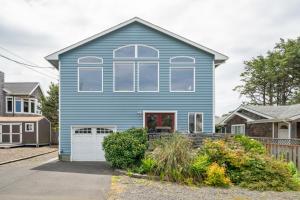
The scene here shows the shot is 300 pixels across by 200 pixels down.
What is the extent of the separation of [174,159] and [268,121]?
42.8ft

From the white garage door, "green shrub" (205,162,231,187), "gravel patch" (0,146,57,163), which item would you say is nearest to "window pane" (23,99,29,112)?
"gravel patch" (0,146,57,163)

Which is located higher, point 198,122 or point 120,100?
point 120,100

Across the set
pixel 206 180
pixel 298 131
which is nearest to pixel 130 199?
pixel 206 180

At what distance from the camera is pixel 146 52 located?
17.3 m

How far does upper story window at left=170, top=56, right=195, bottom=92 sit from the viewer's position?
17203 mm

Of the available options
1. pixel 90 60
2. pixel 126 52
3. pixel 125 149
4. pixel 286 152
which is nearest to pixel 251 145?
pixel 286 152

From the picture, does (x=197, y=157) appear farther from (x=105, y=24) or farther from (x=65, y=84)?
(x=105, y=24)

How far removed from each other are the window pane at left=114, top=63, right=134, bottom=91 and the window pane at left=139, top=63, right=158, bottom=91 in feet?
1.63

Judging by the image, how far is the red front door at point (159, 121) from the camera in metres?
17.0

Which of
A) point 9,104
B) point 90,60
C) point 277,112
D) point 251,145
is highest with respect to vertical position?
point 90,60

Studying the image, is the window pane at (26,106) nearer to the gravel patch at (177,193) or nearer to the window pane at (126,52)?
the window pane at (126,52)

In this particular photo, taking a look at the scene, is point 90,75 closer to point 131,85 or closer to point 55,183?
point 131,85

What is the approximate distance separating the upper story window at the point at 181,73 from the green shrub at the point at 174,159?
5905 mm

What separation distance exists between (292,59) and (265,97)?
23.5 ft
